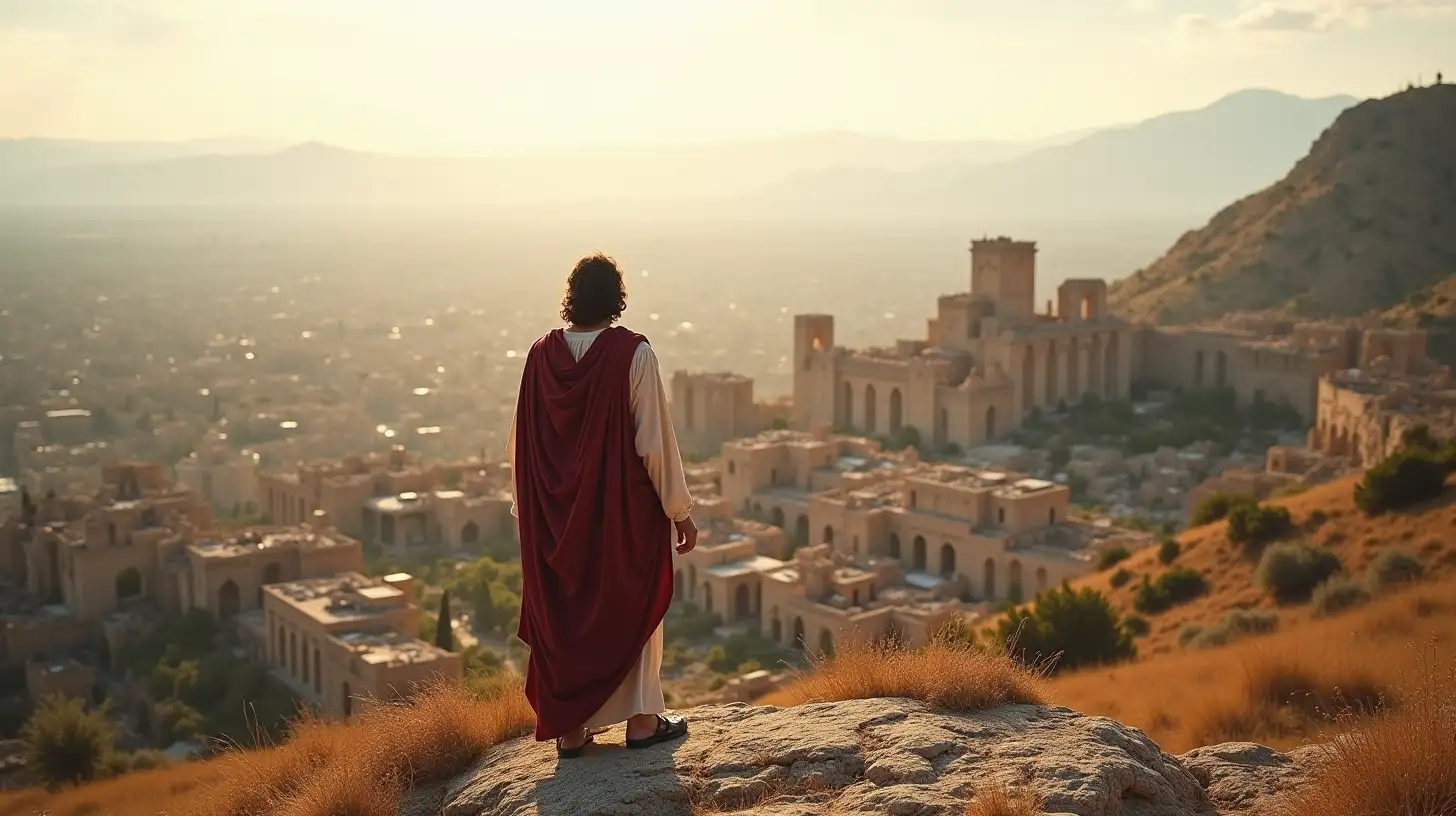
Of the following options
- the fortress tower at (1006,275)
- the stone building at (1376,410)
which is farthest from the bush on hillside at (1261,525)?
the fortress tower at (1006,275)

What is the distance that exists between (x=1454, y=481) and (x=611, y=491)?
14.0 meters

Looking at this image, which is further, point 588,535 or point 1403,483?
point 1403,483

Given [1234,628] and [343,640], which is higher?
[1234,628]

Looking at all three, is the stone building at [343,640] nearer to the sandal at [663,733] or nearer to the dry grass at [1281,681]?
the dry grass at [1281,681]

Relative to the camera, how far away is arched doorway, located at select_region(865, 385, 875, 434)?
39.2 m

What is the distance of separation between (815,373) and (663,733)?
35.2 metres

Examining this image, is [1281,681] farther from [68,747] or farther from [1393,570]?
[68,747]

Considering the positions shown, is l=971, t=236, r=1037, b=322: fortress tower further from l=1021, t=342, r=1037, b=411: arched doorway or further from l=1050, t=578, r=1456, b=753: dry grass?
l=1050, t=578, r=1456, b=753: dry grass

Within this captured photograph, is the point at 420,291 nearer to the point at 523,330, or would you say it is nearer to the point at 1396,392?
the point at 523,330

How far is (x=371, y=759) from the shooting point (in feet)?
18.2

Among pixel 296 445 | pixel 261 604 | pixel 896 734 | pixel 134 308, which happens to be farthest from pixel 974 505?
pixel 134 308

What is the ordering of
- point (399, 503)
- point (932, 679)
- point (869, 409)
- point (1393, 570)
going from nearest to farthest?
point (932, 679), point (1393, 570), point (399, 503), point (869, 409)

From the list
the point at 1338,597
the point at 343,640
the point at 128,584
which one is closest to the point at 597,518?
the point at 1338,597

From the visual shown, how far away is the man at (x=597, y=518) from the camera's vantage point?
520cm
